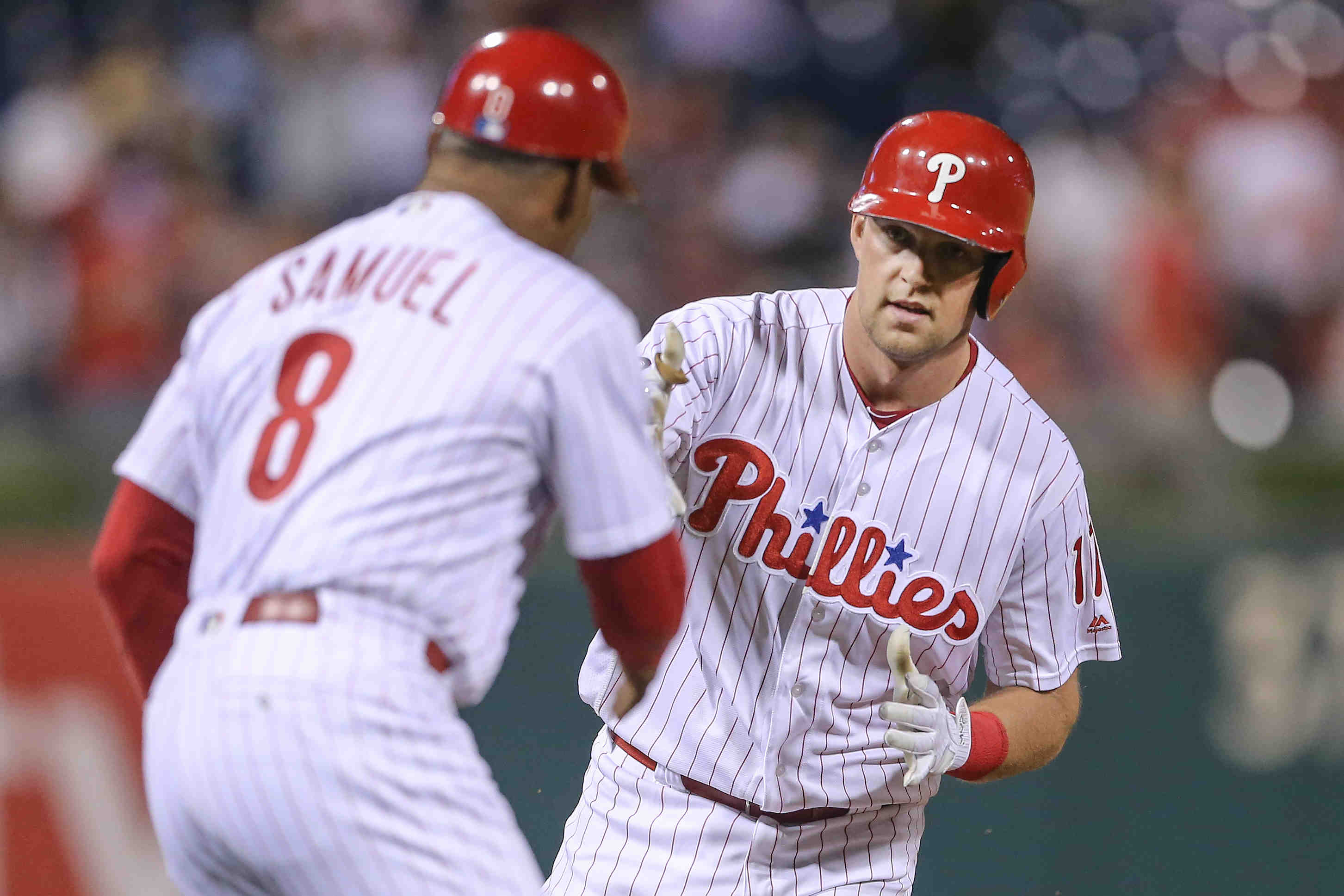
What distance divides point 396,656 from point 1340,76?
6.25 metres

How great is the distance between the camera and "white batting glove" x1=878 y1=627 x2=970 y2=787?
2.74m

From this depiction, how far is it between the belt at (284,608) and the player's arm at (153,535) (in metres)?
0.34

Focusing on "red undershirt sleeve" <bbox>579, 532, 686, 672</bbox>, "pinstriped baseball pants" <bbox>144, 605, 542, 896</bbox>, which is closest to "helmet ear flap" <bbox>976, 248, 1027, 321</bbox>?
"red undershirt sleeve" <bbox>579, 532, 686, 672</bbox>

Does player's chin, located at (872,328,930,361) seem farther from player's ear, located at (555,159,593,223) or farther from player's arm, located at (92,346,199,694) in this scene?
player's arm, located at (92,346,199,694)

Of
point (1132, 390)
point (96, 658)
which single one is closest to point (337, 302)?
point (96, 658)

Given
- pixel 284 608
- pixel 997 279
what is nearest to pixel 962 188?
pixel 997 279

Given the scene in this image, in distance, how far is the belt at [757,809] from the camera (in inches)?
115

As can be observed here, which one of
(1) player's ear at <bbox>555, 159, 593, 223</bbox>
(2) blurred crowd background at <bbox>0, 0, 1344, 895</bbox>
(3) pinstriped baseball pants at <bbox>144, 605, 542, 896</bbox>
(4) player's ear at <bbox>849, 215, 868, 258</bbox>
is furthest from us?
(2) blurred crowd background at <bbox>0, 0, 1344, 895</bbox>

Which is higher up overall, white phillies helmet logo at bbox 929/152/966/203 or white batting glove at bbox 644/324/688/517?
white phillies helmet logo at bbox 929/152/966/203

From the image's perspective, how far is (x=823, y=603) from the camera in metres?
2.88

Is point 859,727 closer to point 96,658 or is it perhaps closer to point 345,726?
point 345,726

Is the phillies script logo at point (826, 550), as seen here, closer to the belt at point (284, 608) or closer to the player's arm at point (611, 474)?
the player's arm at point (611, 474)

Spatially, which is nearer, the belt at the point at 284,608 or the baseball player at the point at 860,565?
the belt at the point at 284,608

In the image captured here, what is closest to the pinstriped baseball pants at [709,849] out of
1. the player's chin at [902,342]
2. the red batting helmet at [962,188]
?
the player's chin at [902,342]
